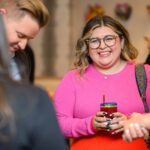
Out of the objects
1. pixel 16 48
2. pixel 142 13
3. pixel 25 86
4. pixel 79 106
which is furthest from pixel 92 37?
pixel 142 13

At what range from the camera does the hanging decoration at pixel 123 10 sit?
4.95 metres

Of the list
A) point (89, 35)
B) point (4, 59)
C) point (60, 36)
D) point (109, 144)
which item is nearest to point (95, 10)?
point (60, 36)

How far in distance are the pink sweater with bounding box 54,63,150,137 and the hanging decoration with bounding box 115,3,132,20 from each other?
248 cm

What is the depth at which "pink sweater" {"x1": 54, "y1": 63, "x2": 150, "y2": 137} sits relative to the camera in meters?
2.43

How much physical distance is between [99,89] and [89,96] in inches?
3.1

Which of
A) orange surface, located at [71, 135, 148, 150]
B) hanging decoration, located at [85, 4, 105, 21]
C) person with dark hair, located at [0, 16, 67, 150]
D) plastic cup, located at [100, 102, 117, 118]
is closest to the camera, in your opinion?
person with dark hair, located at [0, 16, 67, 150]

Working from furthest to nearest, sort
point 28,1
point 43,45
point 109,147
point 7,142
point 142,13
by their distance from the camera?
point 43,45 → point 142,13 → point 109,147 → point 28,1 → point 7,142

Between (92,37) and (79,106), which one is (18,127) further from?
(92,37)

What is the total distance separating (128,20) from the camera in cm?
501

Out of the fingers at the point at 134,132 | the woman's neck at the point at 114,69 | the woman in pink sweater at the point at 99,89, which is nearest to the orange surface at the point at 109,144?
the woman in pink sweater at the point at 99,89

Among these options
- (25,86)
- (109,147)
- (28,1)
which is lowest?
(109,147)

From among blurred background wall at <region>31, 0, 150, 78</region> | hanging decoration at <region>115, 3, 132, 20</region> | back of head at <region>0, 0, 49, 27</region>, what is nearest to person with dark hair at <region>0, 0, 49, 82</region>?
back of head at <region>0, 0, 49, 27</region>

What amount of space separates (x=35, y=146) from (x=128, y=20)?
13.0ft

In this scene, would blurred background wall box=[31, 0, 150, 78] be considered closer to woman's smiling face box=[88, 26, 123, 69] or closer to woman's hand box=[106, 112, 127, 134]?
woman's smiling face box=[88, 26, 123, 69]
